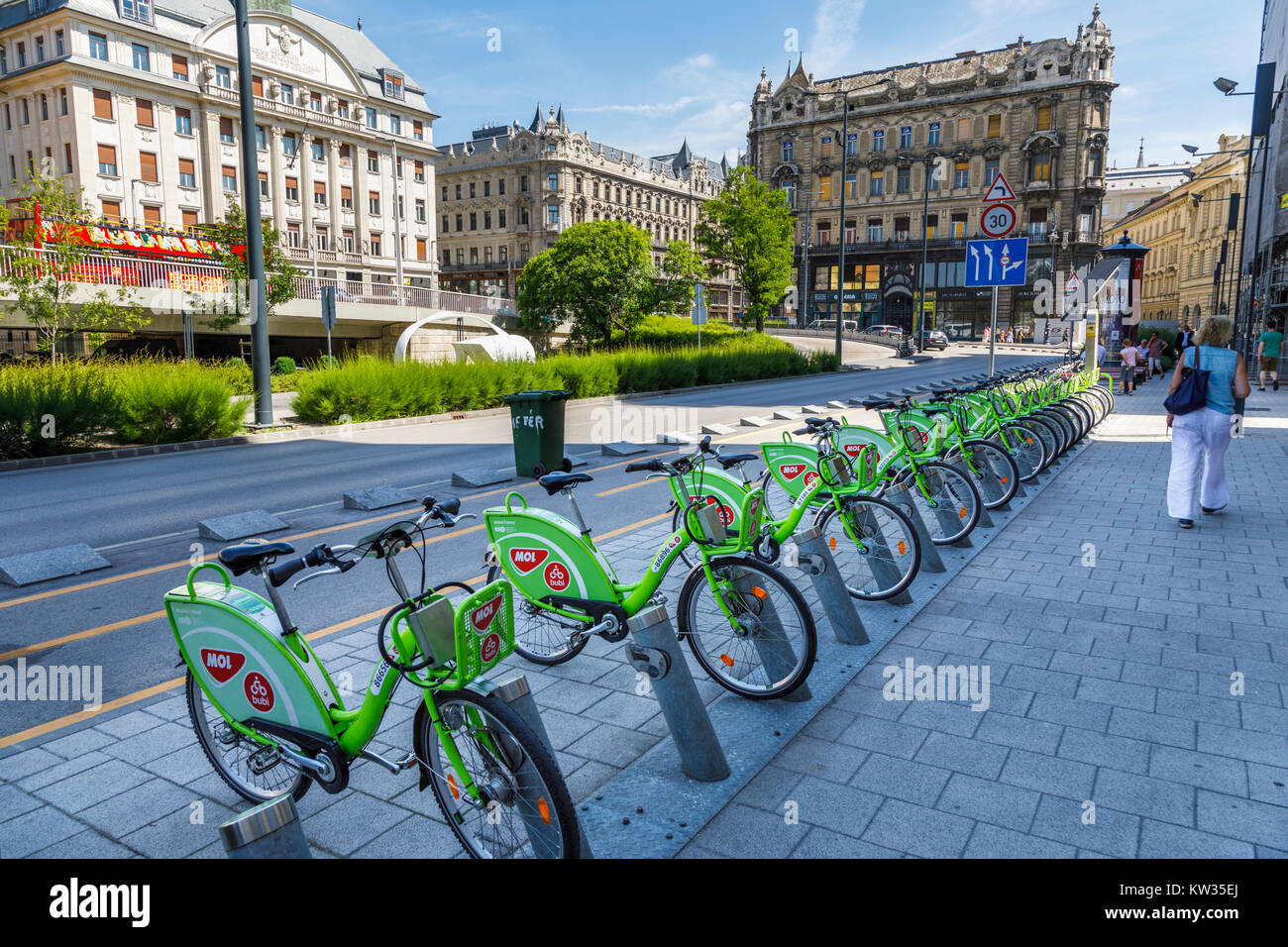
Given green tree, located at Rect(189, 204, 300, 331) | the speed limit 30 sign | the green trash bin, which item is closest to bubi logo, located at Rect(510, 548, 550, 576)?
the green trash bin

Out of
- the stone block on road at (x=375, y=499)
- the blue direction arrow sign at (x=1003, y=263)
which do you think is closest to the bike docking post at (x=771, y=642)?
the stone block on road at (x=375, y=499)

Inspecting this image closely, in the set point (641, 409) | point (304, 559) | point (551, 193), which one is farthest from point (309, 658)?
point (551, 193)

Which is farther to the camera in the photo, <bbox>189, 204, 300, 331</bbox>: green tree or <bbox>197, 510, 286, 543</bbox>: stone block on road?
<bbox>189, 204, 300, 331</bbox>: green tree

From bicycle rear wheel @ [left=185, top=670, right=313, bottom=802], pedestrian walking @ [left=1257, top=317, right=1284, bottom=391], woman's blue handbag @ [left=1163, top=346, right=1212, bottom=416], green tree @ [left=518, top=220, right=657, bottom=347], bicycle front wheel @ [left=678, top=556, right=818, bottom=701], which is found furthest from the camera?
green tree @ [left=518, top=220, right=657, bottom=347]

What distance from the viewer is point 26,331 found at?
30469mm

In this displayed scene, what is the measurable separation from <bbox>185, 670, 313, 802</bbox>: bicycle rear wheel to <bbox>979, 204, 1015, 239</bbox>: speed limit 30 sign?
9.67 m

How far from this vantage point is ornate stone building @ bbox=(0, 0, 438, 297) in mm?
47406

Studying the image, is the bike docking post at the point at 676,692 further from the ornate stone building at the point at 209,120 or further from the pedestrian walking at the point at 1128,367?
the ornate stone building at the point at 209,120

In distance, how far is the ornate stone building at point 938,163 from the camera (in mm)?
68688

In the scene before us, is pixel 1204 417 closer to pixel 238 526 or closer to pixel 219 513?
pixel 238 526

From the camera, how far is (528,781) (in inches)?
110

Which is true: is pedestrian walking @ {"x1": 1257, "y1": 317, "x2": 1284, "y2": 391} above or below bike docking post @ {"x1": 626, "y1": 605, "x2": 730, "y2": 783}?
above

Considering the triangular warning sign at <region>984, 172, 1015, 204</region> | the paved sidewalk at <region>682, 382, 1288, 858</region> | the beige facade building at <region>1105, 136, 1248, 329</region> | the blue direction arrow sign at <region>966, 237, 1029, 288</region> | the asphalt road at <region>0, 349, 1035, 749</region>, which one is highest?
the beige facade building at <region>1105, 136, 1248, 329</region>

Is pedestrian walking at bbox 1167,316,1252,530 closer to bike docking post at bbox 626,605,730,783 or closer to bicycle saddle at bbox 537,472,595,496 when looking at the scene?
bicycle saddle at bbox 537,472,595,496
